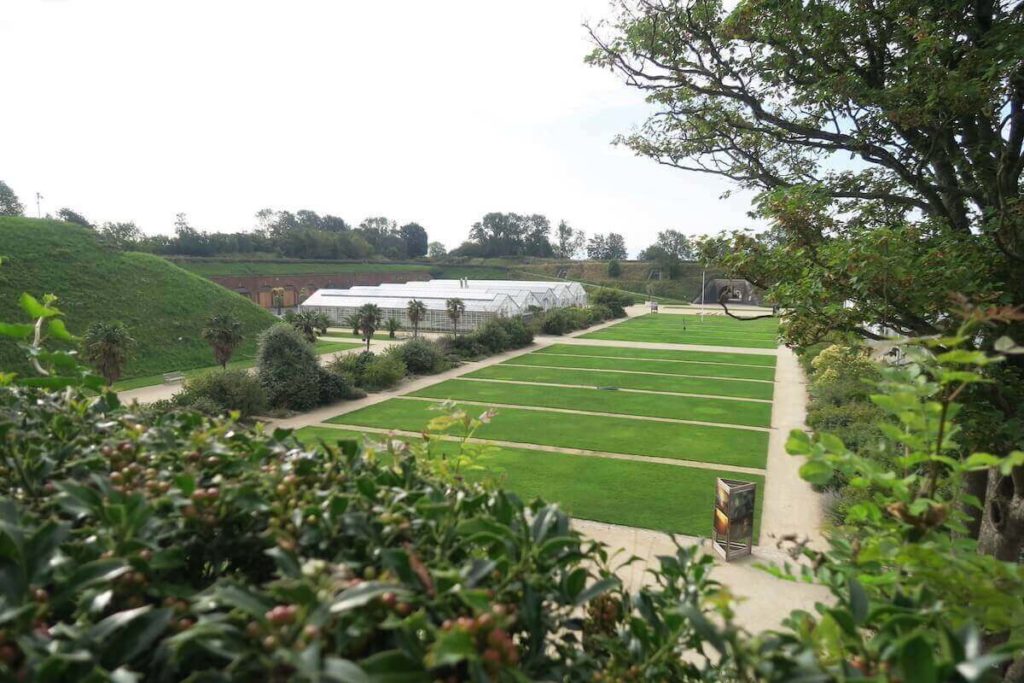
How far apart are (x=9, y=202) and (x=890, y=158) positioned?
10293 centimetres

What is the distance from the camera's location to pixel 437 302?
47.7 m

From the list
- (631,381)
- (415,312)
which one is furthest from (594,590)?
(415,312)

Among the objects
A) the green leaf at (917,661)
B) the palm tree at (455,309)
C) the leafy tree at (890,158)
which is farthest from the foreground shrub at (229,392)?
the palm tree at (455,309)

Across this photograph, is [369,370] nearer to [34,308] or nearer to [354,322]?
[354,322]

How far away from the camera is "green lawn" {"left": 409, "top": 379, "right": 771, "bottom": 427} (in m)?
20.8

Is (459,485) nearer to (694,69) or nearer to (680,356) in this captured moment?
(694,69)

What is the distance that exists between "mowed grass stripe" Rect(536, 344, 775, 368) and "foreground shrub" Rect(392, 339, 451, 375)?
29.1ft

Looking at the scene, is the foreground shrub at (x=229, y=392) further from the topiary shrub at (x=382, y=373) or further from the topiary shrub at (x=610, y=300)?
the topiary shrub at (x=610, y=300)

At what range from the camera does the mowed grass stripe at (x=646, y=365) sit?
28.9 m

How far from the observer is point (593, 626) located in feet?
7.09

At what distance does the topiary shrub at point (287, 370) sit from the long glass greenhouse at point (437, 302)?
20.6m

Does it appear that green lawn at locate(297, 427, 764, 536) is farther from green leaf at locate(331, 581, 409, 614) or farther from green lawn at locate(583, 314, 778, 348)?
green lawn at locate(583, 314, 778, 348)

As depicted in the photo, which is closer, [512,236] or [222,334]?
[222,334]

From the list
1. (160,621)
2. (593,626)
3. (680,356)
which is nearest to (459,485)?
(593,626)
